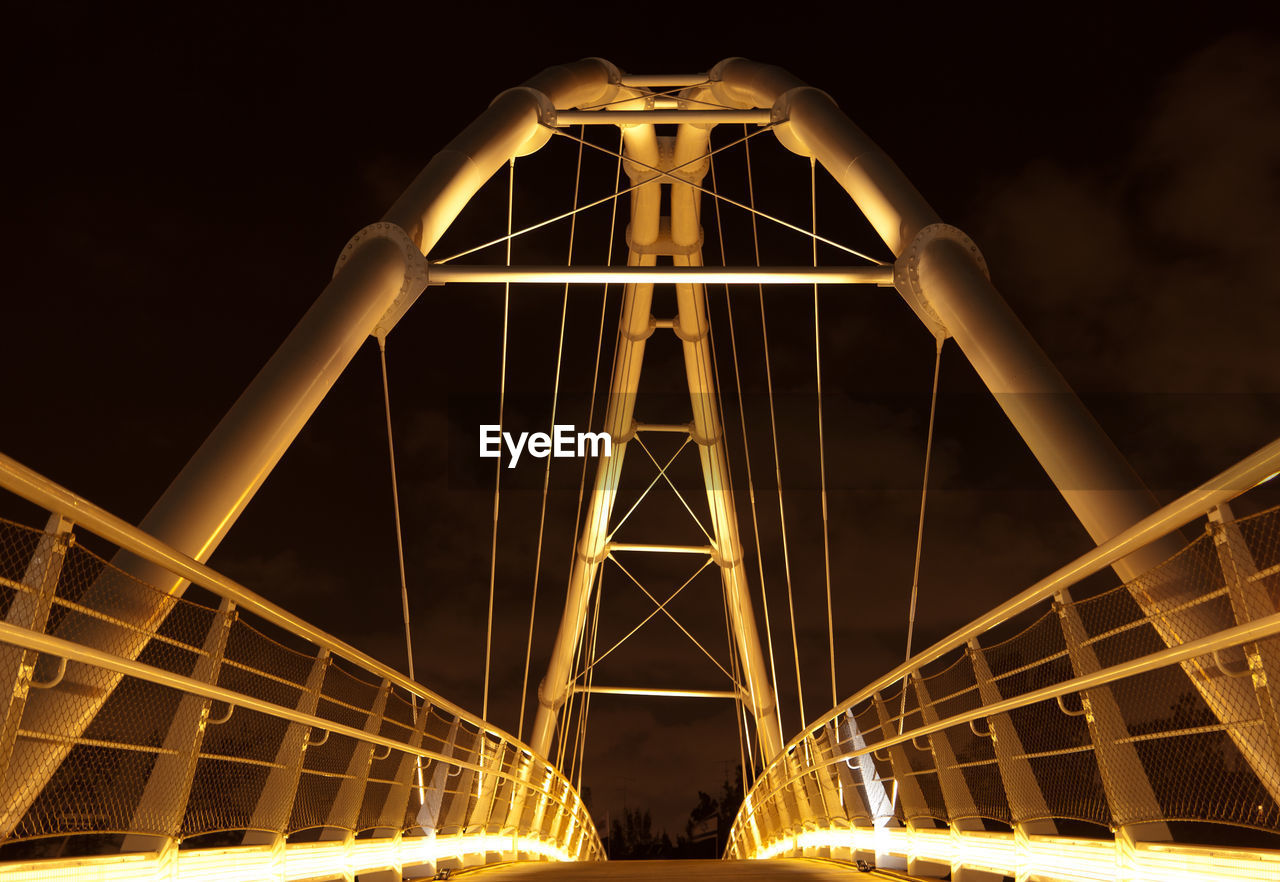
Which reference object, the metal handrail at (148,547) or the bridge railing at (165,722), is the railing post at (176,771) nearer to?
the bridge railing at (165,722)

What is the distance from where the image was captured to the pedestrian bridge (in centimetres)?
304

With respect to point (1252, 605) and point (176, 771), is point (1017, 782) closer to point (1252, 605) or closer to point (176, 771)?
point (1252, 605)

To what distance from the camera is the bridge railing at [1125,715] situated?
297cm

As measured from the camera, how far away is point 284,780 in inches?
A: 183

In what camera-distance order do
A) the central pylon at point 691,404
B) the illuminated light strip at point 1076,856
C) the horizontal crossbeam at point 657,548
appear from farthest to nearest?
the horizontal crossbeam at point 657,548 < the central pylon at point 691,404 < the illuminated light strip at point 1076,856

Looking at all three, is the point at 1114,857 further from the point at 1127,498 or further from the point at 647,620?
the point at 647,620

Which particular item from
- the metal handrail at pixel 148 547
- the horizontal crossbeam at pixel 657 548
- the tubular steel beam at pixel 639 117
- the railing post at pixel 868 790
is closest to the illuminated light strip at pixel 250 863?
the metal handrail at pixel 148 547

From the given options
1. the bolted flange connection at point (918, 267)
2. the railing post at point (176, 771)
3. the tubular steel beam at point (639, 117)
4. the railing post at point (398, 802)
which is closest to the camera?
the railing post at point (176, 771)

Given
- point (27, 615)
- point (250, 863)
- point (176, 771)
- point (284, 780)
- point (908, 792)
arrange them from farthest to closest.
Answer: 1. point (908, 792)
2. point (284, 780)
3. point (250, 863)
4. point (176, 771)
5. point (27, 615)

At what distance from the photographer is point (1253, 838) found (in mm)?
3779

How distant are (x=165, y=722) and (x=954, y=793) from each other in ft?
11.9

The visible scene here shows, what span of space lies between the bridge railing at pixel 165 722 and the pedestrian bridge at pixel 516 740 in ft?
0.04

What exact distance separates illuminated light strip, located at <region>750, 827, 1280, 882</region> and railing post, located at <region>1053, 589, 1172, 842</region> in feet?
0.33

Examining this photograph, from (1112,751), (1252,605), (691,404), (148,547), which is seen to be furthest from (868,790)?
(691,404)
